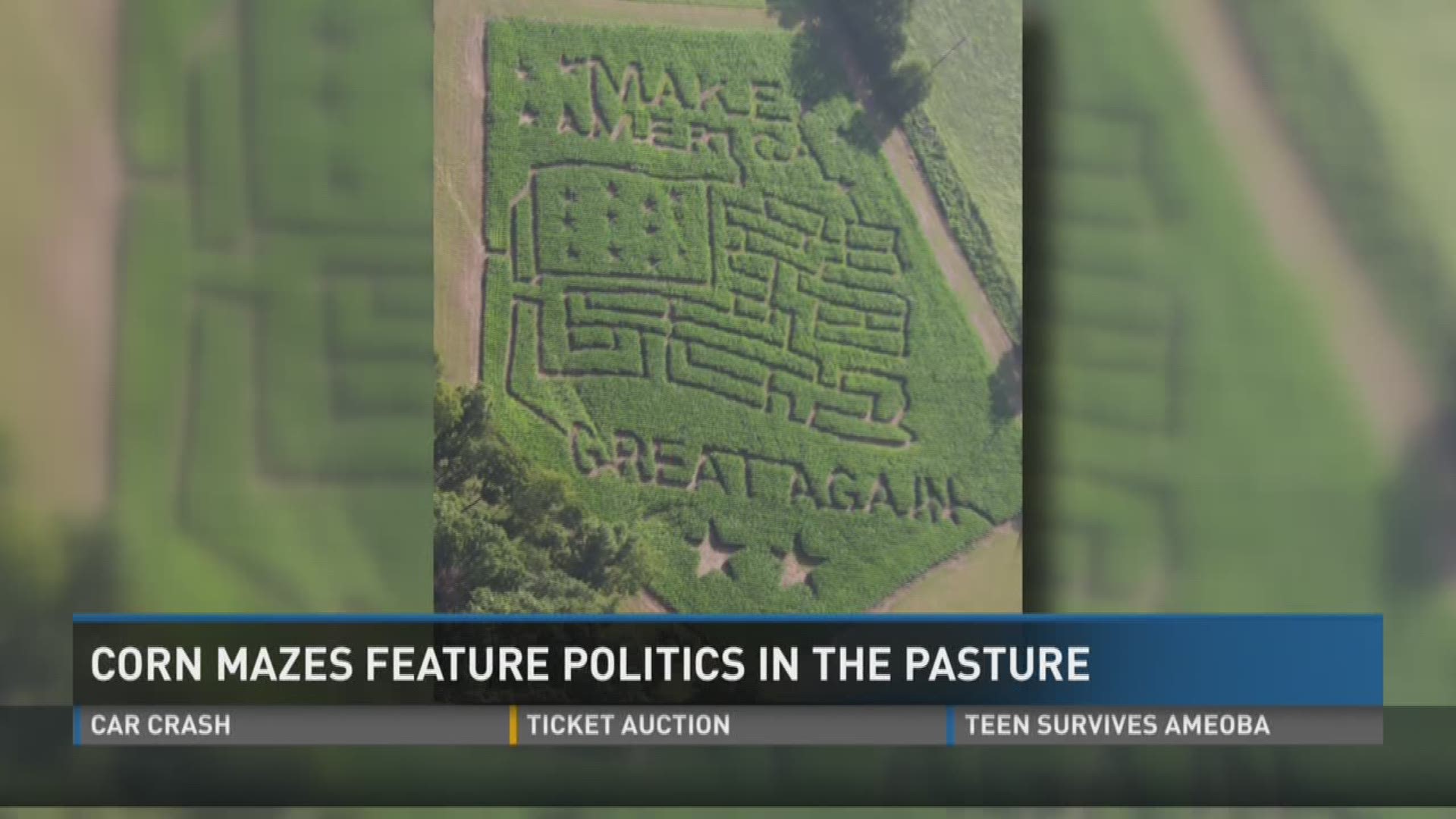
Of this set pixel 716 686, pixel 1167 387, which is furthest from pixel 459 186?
pixel 1167 387

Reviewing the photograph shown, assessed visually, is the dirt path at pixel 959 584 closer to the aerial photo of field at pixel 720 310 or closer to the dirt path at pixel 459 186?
the aerial photo of field at pixel 720 310

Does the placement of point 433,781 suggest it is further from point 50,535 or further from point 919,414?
point 919,414

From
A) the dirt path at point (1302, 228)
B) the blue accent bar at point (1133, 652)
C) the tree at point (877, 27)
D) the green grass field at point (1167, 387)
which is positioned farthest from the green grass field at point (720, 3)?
the blue accent bar at point (1133, 652)

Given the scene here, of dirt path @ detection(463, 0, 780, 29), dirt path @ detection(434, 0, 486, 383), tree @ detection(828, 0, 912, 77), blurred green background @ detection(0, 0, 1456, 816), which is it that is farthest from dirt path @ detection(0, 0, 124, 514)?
tree @ detection(828, 0, 912, 77)

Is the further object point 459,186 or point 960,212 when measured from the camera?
point 960,212

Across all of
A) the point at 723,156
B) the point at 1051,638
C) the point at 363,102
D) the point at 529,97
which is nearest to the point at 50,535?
the point at 363,102

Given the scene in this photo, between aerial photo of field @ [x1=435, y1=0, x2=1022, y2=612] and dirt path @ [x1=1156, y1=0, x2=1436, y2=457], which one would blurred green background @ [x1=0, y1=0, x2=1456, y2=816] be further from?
aerial photo of field @ [x1=435, y1=0, x2=1022, y2=612]

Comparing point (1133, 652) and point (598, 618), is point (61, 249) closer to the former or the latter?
point (598, 618)

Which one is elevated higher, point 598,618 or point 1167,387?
point 1167,387

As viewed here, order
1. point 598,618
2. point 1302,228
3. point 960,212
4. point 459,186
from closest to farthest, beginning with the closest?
point 598,618
point 1302,228
point 459,186
point 960,212
